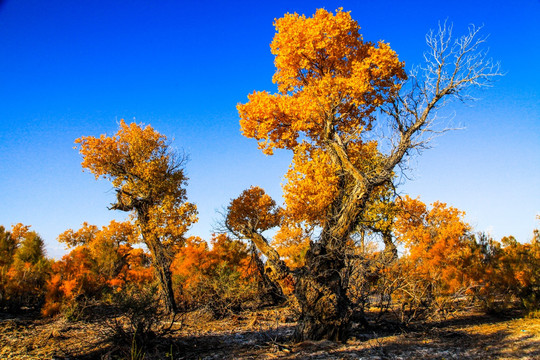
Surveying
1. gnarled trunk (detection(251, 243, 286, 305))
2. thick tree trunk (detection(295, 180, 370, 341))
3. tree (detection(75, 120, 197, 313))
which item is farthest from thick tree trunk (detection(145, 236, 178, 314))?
thick tree trunk (detection(295, 180, 370, 341))

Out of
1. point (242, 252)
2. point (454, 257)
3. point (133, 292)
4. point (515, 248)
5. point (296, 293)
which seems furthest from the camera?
point (242, 252)

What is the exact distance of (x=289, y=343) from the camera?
6.83m

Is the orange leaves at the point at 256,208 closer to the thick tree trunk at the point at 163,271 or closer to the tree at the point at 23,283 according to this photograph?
the thick tree trunk at the point at 163,271

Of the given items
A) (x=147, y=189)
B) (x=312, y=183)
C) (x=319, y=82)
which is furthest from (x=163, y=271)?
(x=319, y=82)

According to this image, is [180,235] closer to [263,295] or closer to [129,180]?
[129,180]

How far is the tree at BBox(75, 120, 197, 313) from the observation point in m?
13.4

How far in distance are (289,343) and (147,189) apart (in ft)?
30.4

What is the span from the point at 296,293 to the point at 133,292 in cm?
352

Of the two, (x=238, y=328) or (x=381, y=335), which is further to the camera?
(x=238, y=328)

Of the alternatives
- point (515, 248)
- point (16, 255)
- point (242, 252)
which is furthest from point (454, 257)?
point (16, 255)

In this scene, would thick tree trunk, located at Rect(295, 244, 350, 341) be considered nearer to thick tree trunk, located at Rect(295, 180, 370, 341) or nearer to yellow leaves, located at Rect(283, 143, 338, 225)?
thick tree trunk, located at Rect(295, 180, 370, 341)

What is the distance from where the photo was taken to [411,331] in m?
7.80

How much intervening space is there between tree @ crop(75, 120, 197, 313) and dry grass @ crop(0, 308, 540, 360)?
14.3 ft

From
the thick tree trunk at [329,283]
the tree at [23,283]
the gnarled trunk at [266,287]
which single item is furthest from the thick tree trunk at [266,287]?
the tree at [23,283]
